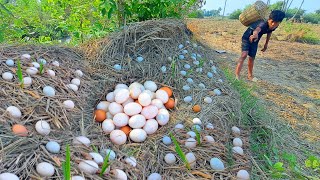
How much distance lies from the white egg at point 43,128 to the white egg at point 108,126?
1.03 ft

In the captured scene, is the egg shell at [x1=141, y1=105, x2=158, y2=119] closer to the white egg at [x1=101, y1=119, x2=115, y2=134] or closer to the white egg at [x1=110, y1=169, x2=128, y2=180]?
the white egg at [x1=101, y1=119, x2=115, y2=134]

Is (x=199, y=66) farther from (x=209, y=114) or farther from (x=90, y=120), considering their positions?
(x=90, y=120)

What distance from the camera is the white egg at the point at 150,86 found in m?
1.95

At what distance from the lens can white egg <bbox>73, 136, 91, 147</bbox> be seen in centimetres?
140

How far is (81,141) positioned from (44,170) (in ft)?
0.93

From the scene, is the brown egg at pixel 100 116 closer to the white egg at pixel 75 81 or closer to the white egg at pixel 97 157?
the white egg at pixel 75 81

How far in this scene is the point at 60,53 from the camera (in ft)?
6.81

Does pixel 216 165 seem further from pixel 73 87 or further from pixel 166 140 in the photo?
pixel 73 87

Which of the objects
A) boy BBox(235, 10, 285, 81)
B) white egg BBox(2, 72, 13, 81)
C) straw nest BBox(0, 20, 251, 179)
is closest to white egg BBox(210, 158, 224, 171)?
straw nest BBox(0, 20, 251, 179)

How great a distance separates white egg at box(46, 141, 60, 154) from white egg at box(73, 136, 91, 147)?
0.11 metres

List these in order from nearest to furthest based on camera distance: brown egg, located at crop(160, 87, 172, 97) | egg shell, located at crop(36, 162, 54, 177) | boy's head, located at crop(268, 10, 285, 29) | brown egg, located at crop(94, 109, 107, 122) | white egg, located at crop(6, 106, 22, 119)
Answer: egg shell, located at crop(36, 162, 54, 177) < white egg, located at crop(6, 106, 22, 119) < brown egg, located at crop(94, 109, 107, 122) < brown egg, located at crop(160, 87, 172, 97) < boy's head, located at crop(268, 10, 285, 29)

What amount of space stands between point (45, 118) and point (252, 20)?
3329mm

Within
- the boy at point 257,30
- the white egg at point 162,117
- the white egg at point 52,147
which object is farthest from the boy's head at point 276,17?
the white egg at point 52,147

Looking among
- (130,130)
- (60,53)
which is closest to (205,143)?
(130,130)
